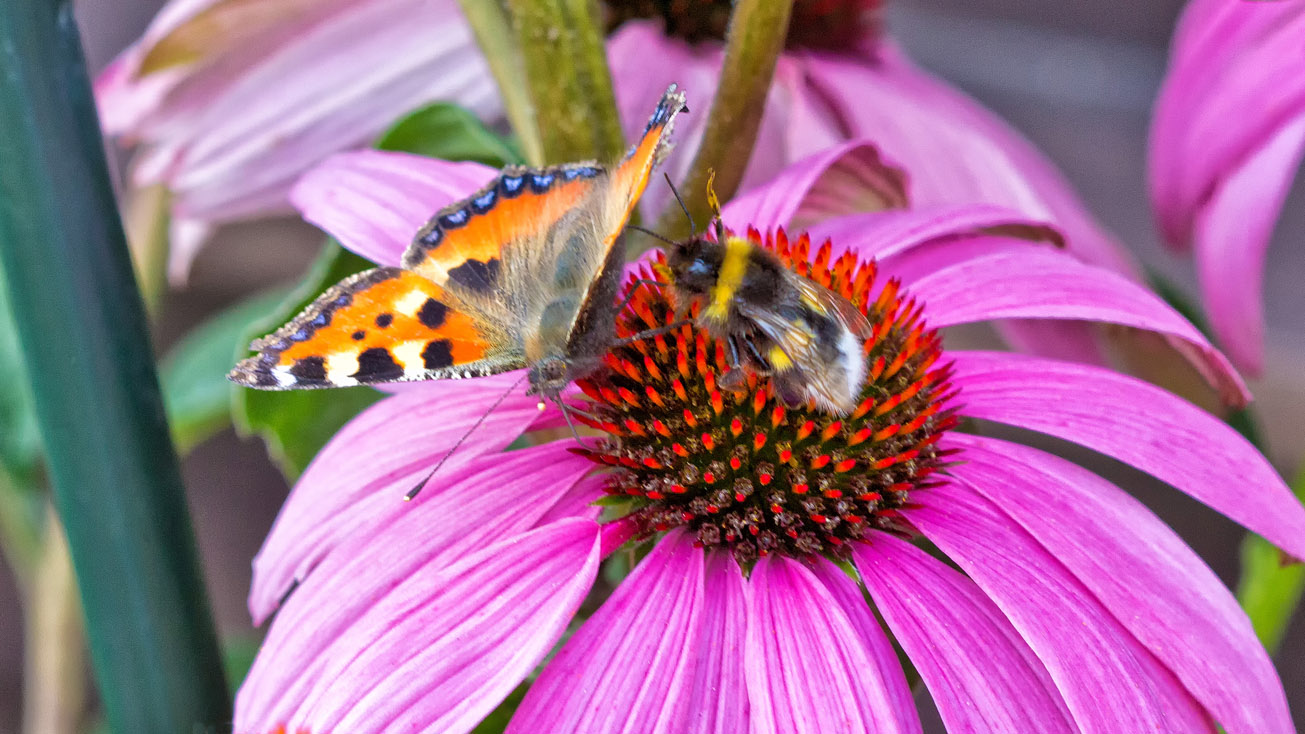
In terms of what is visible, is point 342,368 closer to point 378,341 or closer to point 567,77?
point 378,341

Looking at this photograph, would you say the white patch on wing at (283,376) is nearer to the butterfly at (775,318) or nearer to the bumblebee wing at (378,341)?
the bumblebee wing at (378,341)

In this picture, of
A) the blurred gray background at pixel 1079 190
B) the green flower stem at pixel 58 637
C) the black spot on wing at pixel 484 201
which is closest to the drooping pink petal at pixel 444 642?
the black spot on wing at pixel 484 201

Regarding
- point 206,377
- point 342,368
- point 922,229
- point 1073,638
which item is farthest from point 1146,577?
point 206,377

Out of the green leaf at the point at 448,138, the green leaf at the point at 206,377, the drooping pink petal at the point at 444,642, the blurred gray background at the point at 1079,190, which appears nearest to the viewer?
the drooping pink petal at the point at 444,642

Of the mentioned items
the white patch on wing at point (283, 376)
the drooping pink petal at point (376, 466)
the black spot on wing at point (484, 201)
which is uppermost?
the black spot on wing at point (484, 201)

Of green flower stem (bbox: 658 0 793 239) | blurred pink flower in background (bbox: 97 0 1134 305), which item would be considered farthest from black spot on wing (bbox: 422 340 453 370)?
blurred pink flower in background (bbox: 97 0 1134 305)

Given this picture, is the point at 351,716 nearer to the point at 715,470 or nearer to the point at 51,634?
the point at 715,470

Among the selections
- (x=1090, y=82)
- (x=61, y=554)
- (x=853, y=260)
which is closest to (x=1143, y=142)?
(x=1090, y=82)

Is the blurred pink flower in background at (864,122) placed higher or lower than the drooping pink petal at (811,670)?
higher

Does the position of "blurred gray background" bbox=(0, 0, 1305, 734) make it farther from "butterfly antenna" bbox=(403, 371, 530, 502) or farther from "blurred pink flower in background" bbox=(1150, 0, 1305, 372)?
"butterfly antenna" bbox=(403, 371, 530, 502)
